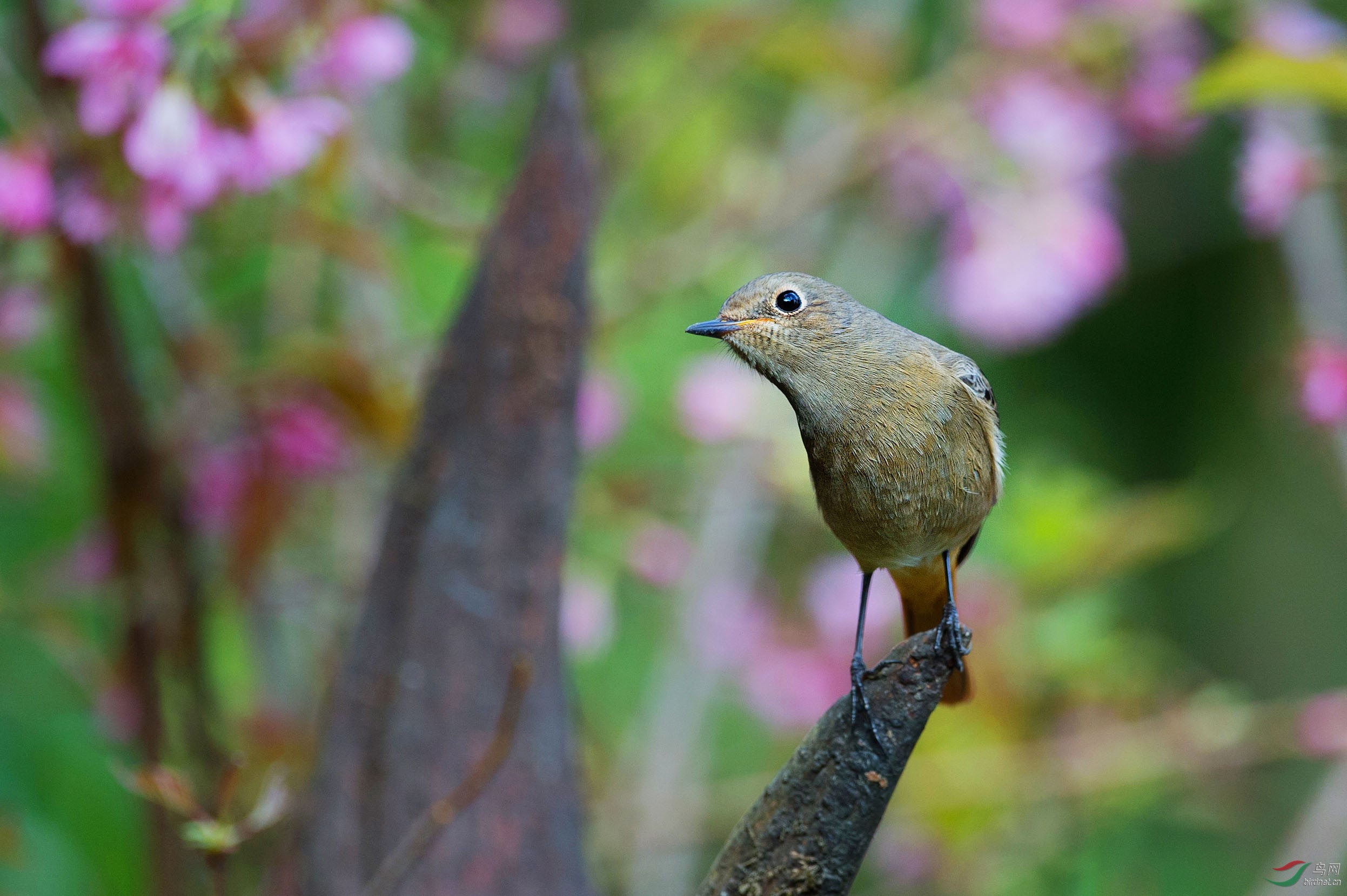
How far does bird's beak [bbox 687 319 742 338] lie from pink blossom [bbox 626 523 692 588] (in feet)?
3.50

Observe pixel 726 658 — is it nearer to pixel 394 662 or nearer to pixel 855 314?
pixel 394 662

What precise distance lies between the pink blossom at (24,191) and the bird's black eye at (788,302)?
784 millimetres

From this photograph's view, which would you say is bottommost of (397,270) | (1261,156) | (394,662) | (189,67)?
(394,662)

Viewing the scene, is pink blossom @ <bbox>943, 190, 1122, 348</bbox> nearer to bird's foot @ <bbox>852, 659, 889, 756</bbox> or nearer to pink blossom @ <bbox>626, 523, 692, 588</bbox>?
pink blossom @ <bbox>626, 523, 692, 588</bbox>

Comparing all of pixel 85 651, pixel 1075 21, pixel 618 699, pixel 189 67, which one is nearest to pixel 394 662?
pixel 189 67

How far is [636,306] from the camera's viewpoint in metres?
1.75

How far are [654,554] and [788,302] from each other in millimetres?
1074

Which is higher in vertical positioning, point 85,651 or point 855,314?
point 855,314

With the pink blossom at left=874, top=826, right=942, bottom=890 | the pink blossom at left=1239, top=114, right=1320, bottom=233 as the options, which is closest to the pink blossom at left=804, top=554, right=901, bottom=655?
the pink blossom at left=874, top=826, right=942, bottom=890

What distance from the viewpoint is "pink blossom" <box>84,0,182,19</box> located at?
1.08 meters

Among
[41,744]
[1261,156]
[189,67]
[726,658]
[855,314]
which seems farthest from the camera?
[726,658]

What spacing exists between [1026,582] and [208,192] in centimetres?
120

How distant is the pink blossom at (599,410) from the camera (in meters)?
1.71

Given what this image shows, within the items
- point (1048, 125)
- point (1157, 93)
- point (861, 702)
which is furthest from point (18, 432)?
point (1157, 93)
